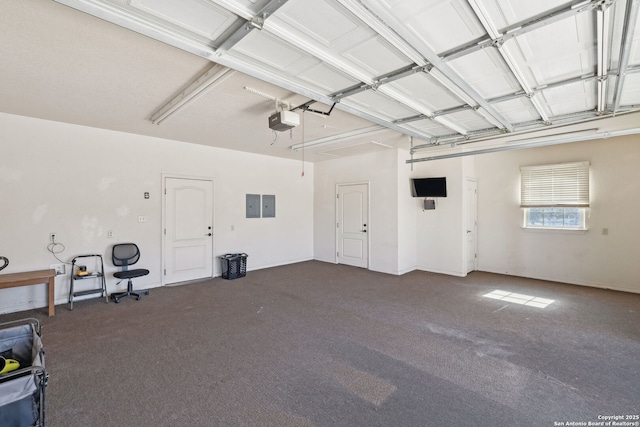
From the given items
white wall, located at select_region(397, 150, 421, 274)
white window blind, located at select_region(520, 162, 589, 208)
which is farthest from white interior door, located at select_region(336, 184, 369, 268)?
white window blind, located at select_region(520, 162, 589, 208)

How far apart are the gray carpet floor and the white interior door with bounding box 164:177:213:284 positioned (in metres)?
0.93

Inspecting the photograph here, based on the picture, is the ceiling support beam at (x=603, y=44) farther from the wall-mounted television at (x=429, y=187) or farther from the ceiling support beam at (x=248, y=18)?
the wall-mounted television at (x=429, y=187)

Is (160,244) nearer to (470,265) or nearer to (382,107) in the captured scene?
(382,107)

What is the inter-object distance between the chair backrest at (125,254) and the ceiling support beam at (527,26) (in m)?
5.40

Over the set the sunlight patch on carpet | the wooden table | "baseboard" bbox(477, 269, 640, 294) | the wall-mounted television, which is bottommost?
the sunlight patch on carpet

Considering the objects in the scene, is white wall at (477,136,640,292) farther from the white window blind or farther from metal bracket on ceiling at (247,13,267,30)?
metal bracket on ceiling at (247,13,267,30)

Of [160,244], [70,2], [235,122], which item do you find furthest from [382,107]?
[160,244]

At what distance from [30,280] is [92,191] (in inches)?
61.6

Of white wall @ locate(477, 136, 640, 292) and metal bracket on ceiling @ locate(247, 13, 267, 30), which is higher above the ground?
metal bracket on ceiling @ locate(247, 13, 267, 30)

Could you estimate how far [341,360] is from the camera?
2.83 meters

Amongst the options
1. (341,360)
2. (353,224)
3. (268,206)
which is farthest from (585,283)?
(268,206)

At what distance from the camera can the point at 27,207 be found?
168 inches

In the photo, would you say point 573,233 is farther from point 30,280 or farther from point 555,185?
point 30,280

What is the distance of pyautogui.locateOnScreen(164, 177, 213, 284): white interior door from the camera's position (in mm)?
5641
